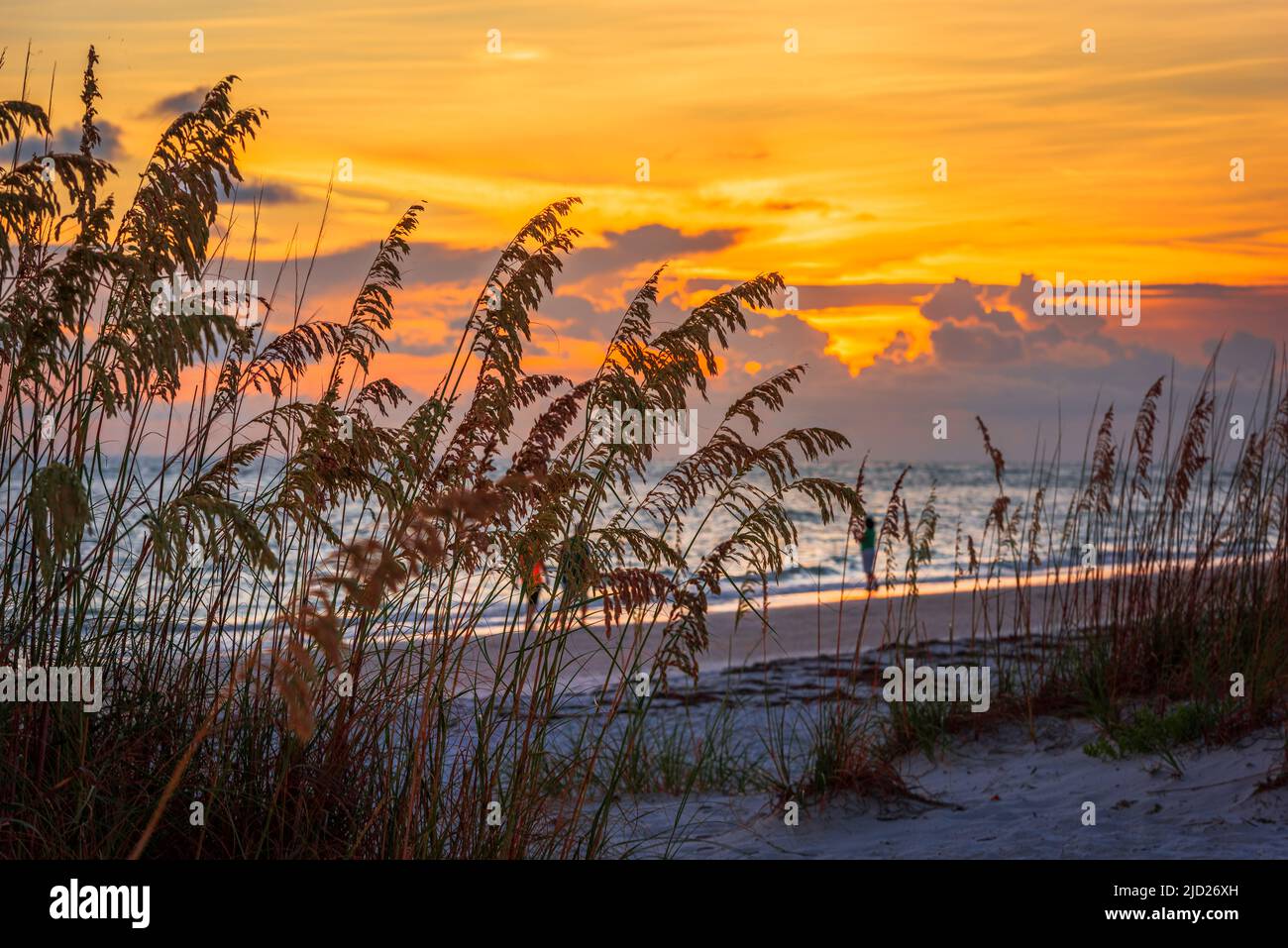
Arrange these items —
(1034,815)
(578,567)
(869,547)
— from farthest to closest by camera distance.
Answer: (869,547), (1034,815), (578,567)

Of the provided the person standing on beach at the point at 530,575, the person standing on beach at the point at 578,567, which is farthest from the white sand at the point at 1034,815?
the person standing on beach at the point at 578,567

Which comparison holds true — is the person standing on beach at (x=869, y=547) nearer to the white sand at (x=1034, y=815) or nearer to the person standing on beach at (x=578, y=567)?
the white sand at (x=1034, y=815)

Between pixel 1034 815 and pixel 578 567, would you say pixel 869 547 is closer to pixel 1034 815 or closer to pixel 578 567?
pixel 1034 815

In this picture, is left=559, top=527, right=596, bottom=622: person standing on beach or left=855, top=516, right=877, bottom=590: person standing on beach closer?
left=559, top=527, right=596, bottom=622: person standing on beach

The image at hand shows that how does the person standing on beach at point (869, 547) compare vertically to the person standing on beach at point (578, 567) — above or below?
below

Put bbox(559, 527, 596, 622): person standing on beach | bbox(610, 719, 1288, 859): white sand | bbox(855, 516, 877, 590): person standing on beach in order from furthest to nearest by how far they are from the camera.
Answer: bbox(855, 516, 877, 590): person standing on beach → bbox(610, 719, 1288, 859): white sand → bbox(559, 527, 596, 622): person standing on beach

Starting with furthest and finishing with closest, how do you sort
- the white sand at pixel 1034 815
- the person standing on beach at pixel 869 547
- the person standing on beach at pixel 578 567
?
the person standing on beach at pixel 869 547, the white sand at pixel 1034 815, the person standing on beach at pixel 578 567

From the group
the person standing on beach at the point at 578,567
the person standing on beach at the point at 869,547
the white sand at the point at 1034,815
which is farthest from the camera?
the person standing on beach at the point at 869,547

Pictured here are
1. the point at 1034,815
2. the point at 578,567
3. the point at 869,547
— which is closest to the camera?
the point at 578,567

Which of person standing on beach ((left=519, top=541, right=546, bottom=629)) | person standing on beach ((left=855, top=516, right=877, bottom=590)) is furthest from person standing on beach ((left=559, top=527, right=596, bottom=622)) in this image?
person standing on beach ((left=855, top=516, right=877, bottom=590))

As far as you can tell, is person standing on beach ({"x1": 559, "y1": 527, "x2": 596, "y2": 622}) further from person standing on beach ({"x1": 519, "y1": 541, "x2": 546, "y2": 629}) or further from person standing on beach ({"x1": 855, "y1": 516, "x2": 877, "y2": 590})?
person standing on beach ({"x1": 855, "y1": 516, "x2": 877, "y2": 590})

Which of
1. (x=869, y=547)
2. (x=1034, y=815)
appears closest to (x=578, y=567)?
(x=1034, y=815)

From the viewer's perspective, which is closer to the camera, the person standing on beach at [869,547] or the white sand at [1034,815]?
the white sand at [1034,815]
